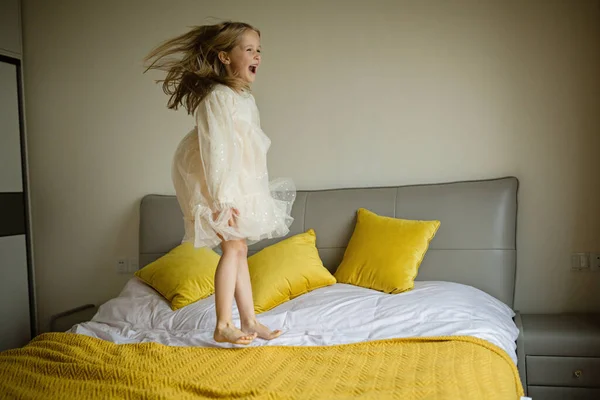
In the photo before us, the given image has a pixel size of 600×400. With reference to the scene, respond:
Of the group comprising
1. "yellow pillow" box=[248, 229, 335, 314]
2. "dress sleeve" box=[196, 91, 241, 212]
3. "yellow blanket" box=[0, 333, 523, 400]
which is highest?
"dress sleeve" box=[196, 91, 241, 212]

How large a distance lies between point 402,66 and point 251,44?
1.23 meters

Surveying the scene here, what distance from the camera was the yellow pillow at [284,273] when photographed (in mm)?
3137

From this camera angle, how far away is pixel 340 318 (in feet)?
9.11

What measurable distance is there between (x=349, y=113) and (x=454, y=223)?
0.84 meters

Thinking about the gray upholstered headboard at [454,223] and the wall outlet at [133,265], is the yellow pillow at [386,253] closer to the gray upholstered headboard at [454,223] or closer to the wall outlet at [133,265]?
the gray upholstered headboard at [454,223]

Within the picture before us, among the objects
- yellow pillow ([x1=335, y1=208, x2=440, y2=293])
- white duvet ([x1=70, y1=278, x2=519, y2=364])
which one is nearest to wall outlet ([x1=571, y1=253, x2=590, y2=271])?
white duvet ([x1=70, y1=278, x2=519, y2=364])

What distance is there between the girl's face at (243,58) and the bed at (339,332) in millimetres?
992

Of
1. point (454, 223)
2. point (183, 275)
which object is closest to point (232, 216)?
point (183, 275)

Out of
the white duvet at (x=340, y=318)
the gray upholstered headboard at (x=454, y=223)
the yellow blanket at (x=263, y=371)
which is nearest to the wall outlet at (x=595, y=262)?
the gray upholstered headboard at (x=454, y=223)

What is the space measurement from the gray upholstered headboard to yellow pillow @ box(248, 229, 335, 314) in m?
0.22

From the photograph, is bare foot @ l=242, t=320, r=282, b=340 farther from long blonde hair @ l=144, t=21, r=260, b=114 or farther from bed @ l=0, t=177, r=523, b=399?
long blonde hair @ l=144, t=21, r=260, b=114

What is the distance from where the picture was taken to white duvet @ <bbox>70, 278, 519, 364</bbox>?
2.58 m

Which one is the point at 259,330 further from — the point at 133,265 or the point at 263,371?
the point at 133,265

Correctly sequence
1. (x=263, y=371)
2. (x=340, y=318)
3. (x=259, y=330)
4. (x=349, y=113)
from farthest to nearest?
(x=349, y=113) < (x=340, y=318) < (x=259, y=330) < (x=263, y=371)
